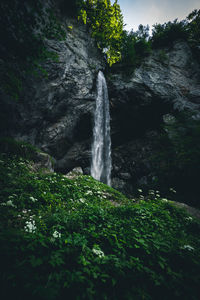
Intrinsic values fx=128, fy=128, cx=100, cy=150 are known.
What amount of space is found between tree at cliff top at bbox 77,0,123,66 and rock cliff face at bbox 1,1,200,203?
897mm

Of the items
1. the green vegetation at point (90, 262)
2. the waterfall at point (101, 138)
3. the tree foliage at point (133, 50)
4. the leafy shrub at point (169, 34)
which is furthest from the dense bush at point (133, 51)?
the green vegetation at point (90, 262)

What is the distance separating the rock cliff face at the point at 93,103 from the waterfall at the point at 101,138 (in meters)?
0.62

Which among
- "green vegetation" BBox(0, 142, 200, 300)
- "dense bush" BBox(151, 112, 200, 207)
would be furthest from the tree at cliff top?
"green vegetation" BBox(0, 142, 200, 300)

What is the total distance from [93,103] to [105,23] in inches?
318

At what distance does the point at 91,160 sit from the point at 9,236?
37.6ft

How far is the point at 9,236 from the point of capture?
5.67 feet

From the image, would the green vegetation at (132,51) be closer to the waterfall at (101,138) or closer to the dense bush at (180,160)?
the waterfall at (101,138)

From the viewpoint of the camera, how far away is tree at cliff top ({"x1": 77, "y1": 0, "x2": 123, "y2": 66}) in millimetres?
12211

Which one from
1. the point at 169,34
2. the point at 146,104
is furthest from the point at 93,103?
the point at 169,34

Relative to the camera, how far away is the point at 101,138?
539 inches

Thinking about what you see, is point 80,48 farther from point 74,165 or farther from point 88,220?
point 88,220

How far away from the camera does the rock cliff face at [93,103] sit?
31.9 feet

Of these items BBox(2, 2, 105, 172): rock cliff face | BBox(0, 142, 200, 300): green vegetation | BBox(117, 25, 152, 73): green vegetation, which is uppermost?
BBox(117, 25, 152, 73): green vegetation

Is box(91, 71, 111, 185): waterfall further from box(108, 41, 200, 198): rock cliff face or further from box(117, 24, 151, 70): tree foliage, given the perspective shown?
box(117, 24, 151, 70): tree foliage
